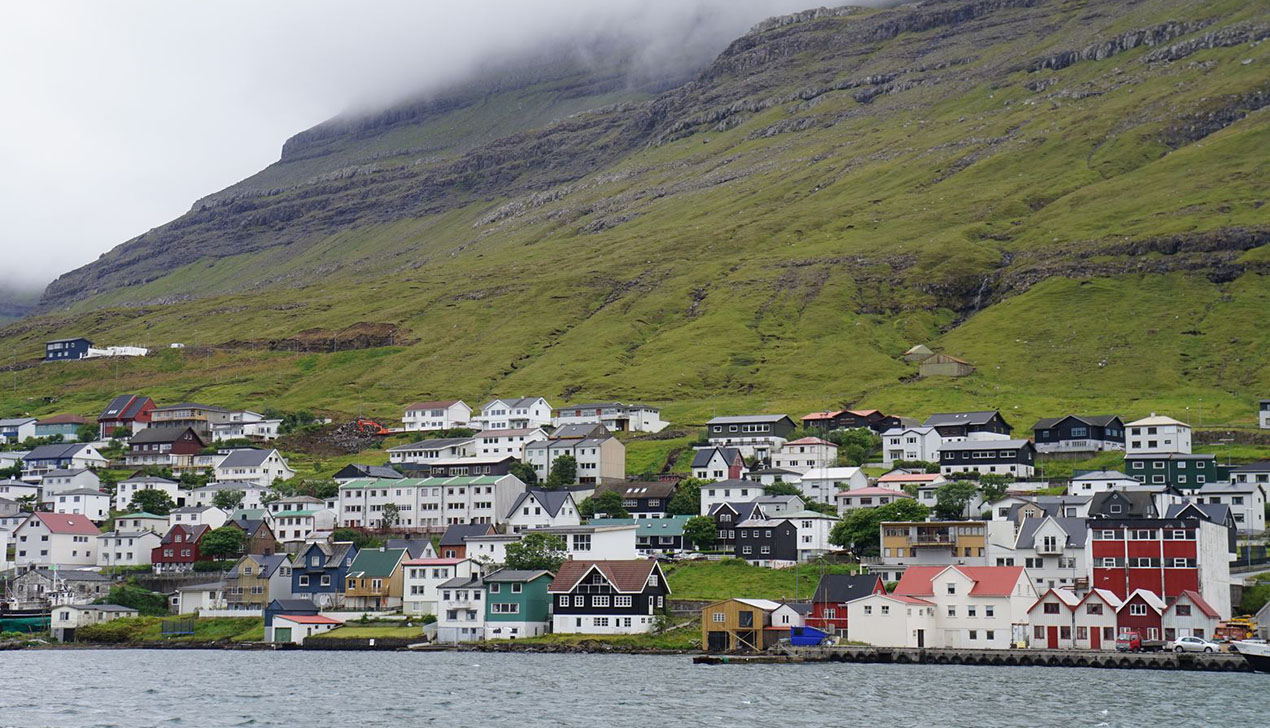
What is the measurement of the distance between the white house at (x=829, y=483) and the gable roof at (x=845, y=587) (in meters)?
32.1

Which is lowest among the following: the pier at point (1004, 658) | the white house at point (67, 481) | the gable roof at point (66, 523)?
the pier at point (1004, 658)

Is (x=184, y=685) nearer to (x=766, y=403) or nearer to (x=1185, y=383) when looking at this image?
(x=766, y=403)

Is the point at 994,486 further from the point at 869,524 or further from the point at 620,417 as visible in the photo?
the point at 620,417

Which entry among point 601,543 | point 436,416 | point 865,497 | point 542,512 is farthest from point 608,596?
point 436,416

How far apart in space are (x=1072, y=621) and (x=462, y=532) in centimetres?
4867

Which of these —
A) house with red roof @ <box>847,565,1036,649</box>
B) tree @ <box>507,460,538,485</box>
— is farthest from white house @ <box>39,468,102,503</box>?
house with red roof @ <box>847,565,1036,649</box>

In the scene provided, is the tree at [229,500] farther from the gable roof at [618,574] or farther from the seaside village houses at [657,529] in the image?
the gable roof at [618,574]

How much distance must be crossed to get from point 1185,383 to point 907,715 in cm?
11612

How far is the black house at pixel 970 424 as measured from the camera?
137 meters

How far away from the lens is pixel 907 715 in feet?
196

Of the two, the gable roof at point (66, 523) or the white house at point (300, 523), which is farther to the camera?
the white house at point (300, 523)

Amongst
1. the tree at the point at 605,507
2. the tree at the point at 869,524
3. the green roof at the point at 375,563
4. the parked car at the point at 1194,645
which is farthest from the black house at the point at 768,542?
the parked car at the point at 1194,645

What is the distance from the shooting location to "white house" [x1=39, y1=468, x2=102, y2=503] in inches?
5650

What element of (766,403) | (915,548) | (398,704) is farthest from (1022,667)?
(766,403)
